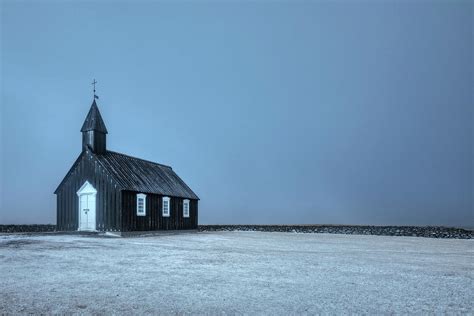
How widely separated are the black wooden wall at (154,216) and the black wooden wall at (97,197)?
0.72 metres

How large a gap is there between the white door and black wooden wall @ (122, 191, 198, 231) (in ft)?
8.32

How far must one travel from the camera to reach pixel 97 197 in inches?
1152

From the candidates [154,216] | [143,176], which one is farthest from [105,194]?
[143,176]

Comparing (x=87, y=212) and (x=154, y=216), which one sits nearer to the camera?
(x=87, y=212)

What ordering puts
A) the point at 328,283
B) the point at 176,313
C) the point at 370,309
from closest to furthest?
the point at 176,313, the point at 370,309, the point at 328,283

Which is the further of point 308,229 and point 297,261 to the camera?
point 308,229

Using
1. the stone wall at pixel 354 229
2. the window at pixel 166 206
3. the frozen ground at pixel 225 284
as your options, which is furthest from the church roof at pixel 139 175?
the frozen ground at pixel 225 284

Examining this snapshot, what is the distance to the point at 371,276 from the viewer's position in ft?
39.0

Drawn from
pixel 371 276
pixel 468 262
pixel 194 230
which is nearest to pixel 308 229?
pixel 194 230

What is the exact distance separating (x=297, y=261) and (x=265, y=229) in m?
35.2

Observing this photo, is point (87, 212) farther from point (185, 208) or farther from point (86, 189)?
point (185, 208)

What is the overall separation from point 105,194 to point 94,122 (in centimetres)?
585

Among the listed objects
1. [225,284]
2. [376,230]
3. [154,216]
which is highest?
[154,216]

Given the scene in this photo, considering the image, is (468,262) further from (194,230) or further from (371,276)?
(194,230)
